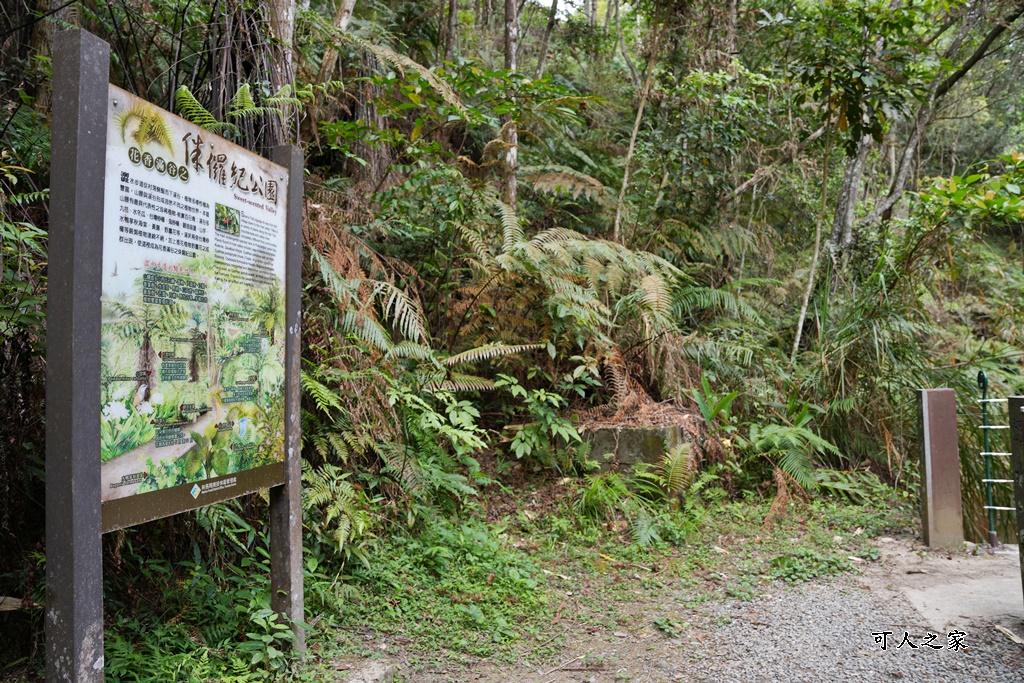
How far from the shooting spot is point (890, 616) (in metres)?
4.05

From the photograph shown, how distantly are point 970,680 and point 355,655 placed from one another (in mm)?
2906

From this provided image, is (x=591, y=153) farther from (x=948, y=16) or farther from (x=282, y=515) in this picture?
(x=282, y=515)

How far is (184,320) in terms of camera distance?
2496mm

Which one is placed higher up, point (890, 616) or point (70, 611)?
point (70, 611)

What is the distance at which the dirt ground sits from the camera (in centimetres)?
336

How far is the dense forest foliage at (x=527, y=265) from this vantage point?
12.2 ft

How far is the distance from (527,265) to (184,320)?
3733 mm

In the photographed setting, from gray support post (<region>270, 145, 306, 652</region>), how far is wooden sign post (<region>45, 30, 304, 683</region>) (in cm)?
9

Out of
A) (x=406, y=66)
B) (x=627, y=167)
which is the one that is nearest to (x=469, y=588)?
(x=406, y=66)

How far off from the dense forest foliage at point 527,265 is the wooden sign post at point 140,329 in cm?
80

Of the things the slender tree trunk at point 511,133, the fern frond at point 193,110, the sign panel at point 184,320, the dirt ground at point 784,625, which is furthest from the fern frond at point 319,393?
the slender tree trunk at point 511,133

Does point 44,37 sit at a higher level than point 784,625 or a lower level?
higher

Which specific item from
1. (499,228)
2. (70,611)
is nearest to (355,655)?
(70,611)

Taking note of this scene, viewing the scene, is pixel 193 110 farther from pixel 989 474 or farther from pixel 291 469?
pixel 989 474
